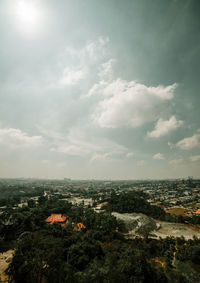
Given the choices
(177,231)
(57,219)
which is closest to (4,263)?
(57,219)

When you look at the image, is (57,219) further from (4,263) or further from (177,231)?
(177,231)

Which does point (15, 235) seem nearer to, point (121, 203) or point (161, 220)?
point (121, 203)

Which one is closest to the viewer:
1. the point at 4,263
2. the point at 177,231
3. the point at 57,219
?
the point at 4,263

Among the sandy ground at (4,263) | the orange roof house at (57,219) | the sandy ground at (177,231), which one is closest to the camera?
the sandy ground at (4,263)

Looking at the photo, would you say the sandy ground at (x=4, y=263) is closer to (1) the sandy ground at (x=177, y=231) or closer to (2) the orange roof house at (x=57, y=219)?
(2) the orange roof house at (x=57, y=219)

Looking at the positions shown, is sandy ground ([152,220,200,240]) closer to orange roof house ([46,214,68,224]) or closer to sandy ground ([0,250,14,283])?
orange roof house ([46,214,68,224])

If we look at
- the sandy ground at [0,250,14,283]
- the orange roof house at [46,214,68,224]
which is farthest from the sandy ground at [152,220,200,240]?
the sandy ground at [0,250,14,283]

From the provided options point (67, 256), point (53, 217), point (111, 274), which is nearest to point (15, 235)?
point (53, 217)

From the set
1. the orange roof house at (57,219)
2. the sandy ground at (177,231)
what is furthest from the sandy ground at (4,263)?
the sandy ground at (177,231)
